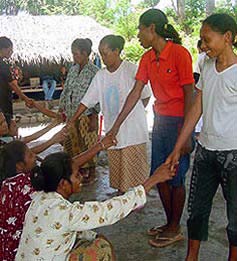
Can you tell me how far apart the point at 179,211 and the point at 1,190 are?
1414 millimetres

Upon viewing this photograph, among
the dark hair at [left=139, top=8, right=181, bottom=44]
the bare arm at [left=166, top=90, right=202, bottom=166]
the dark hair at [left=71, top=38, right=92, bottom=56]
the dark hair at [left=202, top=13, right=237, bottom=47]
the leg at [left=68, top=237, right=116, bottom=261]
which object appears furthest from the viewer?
the dark hair at [left=71, top=38, right=92, bottom=56]

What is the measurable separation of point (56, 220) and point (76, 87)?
101 inches

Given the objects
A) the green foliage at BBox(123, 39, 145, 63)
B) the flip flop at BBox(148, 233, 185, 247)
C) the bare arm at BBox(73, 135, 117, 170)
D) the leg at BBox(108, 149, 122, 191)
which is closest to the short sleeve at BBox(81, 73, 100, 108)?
the leg at BBox(108, 149, 122, 191)

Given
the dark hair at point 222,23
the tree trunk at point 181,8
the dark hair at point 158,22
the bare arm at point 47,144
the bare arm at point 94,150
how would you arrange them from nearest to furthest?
the dark hair at point 222,23 < the bare arm at point 94,150 < the dark hair at point 158,22 < the bare arm at point 47,144 < the tree trunk at point 181,8

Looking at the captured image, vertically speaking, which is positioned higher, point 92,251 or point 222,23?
point 222,23

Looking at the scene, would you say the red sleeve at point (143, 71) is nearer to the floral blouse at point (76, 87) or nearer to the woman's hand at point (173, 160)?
the woman's hand at point (173, 160)

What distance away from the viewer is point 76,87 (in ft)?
14.6

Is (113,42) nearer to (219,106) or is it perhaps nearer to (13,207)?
(219,106)

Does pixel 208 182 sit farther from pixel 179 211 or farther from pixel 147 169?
pixel 147 169

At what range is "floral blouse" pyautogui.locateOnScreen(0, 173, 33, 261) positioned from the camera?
2.26m

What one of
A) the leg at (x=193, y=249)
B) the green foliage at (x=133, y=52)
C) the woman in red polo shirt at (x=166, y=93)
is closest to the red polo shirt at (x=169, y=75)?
the woman in red polo shirt at (x=166, y=93)

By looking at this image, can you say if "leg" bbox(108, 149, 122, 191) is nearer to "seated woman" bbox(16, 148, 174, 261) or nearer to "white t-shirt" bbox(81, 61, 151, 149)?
"white t-shirt" bbox(81, 61, 151, 149)

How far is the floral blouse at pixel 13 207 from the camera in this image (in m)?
2.26

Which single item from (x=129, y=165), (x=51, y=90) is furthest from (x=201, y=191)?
(x=51, y=90)
